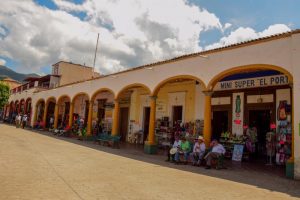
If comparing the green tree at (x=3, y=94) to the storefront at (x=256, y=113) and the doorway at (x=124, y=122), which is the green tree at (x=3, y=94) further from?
the storefront at (x=256, y=113)

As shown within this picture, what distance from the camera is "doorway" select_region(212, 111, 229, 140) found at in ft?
49.1

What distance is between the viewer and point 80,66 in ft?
122

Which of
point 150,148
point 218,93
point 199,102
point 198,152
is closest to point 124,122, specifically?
point 199,102

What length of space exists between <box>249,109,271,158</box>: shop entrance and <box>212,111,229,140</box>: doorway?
1.45m

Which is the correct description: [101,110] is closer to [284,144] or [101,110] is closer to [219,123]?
[219,123]

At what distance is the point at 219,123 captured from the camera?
15.4m

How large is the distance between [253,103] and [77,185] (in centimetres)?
1021

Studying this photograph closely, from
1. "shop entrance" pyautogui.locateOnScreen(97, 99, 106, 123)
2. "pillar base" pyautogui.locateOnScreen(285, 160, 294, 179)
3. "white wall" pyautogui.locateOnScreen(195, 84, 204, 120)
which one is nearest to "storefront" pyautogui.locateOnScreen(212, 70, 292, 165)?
"white wall" pyautogui.locateOnScreen(195, 84, 204, 120)

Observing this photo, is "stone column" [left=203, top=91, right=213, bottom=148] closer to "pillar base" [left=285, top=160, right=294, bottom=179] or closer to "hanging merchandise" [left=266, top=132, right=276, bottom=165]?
"hanging merchandise" [left=266, top=132, right=276, bottom=165]

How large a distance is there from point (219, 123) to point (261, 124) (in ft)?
7.79

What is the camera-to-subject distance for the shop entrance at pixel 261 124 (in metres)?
13.4

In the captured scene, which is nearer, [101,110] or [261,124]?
[261,124]

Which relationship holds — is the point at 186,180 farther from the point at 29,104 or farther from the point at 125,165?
the point at 29,104

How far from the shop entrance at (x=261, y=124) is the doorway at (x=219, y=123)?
1.45m
